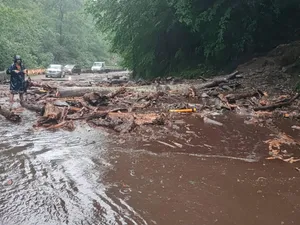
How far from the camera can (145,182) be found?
5.17 metres

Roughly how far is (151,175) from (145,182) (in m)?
0.31

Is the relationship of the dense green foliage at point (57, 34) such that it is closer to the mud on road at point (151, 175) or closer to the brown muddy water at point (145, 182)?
the mud on road at point (151, 175)

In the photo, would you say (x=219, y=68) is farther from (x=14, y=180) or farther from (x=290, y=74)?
(x=14, y=180)

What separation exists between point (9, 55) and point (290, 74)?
1070 inches

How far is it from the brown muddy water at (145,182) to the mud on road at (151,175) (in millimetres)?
12

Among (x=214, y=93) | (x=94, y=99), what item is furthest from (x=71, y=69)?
(x=94, y=99)

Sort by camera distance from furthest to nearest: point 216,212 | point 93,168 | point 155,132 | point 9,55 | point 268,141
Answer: point 9,55 → point 155,132 → point 268,141 → point 93,168 → point 216,212

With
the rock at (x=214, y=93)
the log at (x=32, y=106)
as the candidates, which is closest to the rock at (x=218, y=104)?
the rock at (x=214, y=93)

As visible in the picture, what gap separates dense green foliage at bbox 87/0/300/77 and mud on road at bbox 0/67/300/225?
436 inches

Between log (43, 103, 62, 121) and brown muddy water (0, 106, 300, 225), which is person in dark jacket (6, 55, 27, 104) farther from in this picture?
brown muddy water (0, 106, 300, 225)

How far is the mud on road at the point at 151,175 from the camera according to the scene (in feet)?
13.7

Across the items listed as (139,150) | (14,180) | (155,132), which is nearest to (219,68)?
(155,132)

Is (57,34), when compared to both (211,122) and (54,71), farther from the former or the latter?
(211,122)

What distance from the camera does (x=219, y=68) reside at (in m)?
20.7
